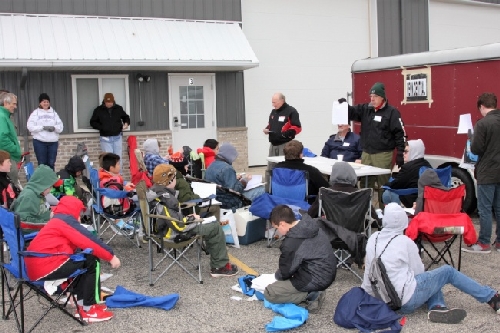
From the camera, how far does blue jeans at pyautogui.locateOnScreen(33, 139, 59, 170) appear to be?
10.9m

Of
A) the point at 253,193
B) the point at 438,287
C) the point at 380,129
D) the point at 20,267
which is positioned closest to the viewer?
the point at 20,267

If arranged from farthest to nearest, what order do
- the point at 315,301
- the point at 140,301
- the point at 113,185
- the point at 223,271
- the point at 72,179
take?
the point at 72,179 → the point at 113,185 → the point at 223,271 → the point at 140,301 → the point at 315,301

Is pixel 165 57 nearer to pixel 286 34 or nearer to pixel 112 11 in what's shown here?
pixel 112 11

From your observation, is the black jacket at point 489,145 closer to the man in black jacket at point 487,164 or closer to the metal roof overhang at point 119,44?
the man in black jacket at point 487,164

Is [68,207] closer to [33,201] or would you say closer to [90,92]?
[33,201]

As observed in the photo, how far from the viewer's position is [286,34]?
14.9m

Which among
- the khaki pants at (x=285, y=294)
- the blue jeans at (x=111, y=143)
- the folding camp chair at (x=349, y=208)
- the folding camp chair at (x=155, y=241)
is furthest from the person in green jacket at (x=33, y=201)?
the blue jeans at (x=111, y=143)

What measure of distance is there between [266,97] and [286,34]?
1.59 meters

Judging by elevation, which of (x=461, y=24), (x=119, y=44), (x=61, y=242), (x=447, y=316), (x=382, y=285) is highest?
(x=461, y=24)

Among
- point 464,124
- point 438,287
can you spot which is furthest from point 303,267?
point 464,124

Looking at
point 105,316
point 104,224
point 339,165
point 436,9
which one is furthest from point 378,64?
point 436,9

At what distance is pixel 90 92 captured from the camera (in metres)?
12.7

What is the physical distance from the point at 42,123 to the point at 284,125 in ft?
13.5

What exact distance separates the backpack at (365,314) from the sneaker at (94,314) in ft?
5.89
